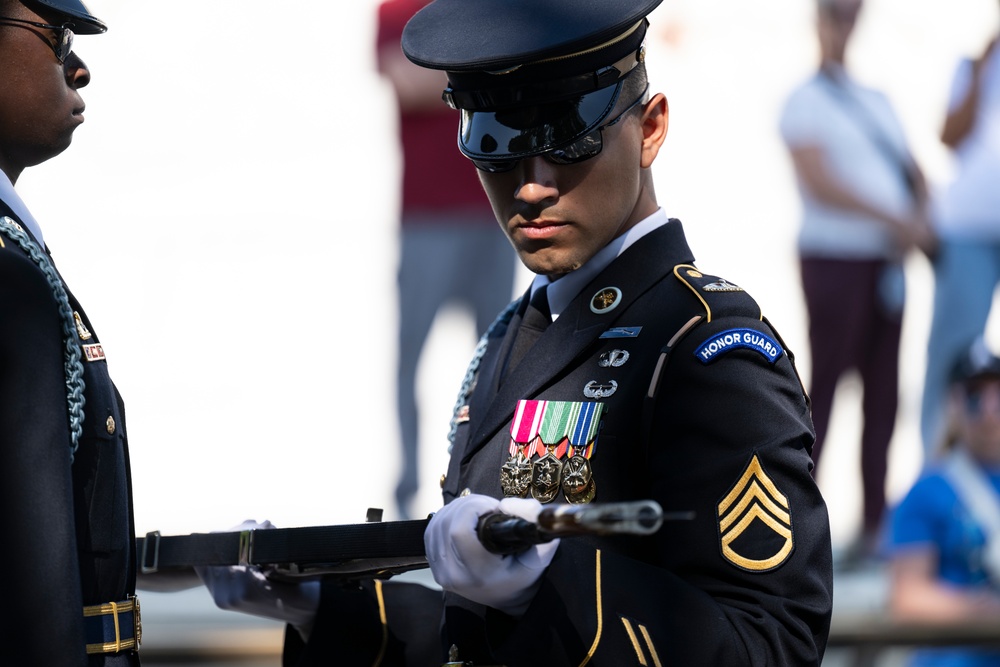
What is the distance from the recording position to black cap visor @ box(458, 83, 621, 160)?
304cm

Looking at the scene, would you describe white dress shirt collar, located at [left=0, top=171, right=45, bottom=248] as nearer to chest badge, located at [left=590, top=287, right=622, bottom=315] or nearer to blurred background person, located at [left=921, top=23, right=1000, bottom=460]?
chest badge, located at [left=590, top=287, right=622, bottom=315]

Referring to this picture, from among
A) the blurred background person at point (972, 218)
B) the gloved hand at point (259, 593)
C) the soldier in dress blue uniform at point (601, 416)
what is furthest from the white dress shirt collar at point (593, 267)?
the blurred background person at point (972, 218)

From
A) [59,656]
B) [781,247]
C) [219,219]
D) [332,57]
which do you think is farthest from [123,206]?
[59,656]

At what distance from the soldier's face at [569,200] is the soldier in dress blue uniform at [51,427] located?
85 centimetres

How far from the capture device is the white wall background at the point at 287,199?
770cm

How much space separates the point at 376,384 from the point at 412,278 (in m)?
0.69

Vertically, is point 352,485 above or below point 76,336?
below

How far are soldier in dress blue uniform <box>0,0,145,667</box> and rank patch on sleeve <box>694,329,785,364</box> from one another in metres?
1.12

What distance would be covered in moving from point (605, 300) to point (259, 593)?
1.02 metres

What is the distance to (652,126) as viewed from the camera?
3.26 m

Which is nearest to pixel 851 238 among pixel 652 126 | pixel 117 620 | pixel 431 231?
pixel 431 231

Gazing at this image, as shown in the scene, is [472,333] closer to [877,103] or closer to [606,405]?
[877,103]

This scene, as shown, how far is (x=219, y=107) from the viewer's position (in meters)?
7.82

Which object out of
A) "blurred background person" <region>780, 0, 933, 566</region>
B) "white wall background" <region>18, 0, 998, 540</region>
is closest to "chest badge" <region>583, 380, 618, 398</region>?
"blurred background person" <region>780, 0, 933, 566</region>
